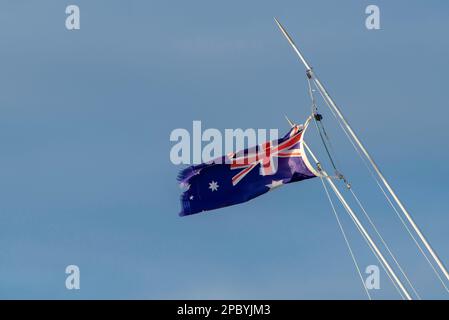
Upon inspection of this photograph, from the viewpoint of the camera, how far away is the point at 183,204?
316ft

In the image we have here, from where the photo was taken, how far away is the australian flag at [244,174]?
317 ft

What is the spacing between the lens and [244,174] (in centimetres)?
9719

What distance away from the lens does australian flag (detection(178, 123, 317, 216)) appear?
96688 mm
